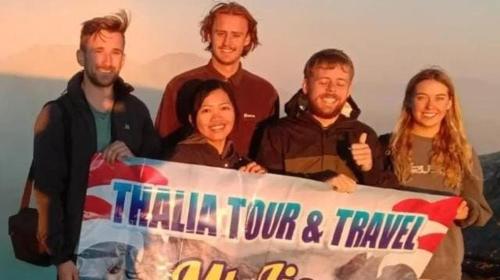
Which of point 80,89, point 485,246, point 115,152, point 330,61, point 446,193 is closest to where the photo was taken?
point 115,152

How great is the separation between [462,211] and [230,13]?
1180 mm

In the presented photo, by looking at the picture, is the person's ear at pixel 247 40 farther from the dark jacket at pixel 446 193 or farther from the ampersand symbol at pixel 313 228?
the ampersand symbol at pixel 313 228

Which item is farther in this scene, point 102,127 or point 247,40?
point 247,40

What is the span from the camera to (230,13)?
347 centimetres

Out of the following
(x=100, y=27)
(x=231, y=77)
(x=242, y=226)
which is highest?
(x=100, y=27)

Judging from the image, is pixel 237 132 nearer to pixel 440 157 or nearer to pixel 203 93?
pixel 203 93

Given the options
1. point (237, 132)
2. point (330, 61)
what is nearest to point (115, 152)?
point (237, 132)

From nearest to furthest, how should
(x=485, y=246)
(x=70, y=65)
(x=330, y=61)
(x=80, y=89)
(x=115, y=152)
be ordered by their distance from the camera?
(x=115, y=152) < (x=80, y=89) < (x=330, y=61) < (x=70, y=65) < (x=485, y=246)

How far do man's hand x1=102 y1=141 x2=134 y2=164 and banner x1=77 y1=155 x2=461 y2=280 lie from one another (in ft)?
0.09

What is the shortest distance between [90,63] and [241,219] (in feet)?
2.54

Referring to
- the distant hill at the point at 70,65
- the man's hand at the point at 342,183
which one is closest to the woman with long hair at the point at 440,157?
the man's hand at the point at 342,183

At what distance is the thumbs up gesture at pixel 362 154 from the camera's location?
3051mm

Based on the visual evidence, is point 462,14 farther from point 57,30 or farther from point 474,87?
point 57,30

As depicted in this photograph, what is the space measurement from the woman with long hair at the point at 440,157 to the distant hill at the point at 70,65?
0.94 m
